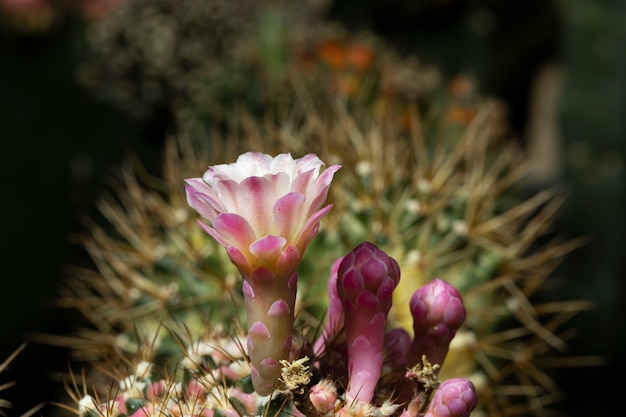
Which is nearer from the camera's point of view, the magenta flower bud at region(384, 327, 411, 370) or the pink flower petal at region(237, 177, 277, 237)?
the pink flower petal at region(237, 177, 277, 237)

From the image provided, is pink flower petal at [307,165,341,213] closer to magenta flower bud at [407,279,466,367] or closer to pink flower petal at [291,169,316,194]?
pink flower petal at [291,169,316,194]

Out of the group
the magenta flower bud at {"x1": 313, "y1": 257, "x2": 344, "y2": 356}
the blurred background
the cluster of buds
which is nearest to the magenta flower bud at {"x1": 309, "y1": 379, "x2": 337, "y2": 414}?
the cluster of buds

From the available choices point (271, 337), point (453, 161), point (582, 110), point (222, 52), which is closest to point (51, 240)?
point (222, 52)

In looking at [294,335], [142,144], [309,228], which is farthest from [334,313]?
[142,144]

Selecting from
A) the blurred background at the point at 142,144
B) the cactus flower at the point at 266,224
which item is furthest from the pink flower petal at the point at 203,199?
the blurred background at the point at 142,144

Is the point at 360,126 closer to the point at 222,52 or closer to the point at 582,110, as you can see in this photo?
the point at 582,110

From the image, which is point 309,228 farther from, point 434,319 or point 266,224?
point 434,319

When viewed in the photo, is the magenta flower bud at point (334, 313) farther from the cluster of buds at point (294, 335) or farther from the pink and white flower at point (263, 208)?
the pink and white flower at point (263, 208)
